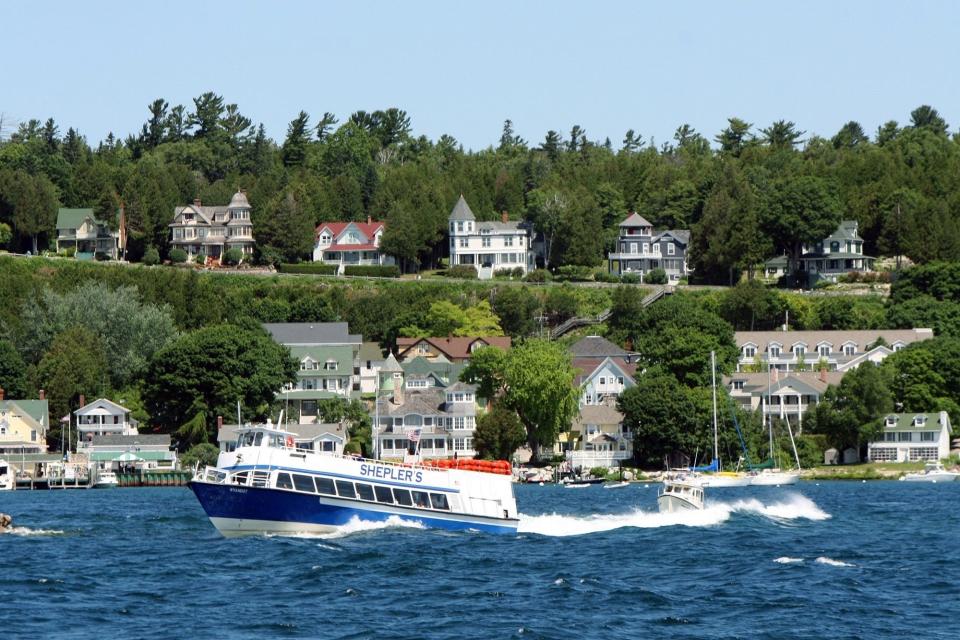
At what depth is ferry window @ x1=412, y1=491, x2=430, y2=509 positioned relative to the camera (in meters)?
72.2

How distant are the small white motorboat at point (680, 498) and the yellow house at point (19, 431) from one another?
64.5 meters

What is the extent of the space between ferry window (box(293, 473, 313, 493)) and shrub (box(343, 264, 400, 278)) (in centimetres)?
11543

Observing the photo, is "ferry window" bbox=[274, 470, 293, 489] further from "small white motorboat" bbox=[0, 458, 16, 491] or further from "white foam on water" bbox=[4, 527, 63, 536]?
"small white motorboat" bbox=[0, 458, 16, 491]

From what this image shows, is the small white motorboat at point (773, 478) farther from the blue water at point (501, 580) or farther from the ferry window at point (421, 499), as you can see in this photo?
the ferry window at point (421, 499)

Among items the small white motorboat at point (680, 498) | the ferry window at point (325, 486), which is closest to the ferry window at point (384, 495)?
the ferry window at point (325, 486)

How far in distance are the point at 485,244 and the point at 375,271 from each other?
539 inches

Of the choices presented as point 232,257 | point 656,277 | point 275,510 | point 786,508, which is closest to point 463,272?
point 656,277

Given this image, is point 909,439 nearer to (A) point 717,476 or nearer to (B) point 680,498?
(A) point 717,476

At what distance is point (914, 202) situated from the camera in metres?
186

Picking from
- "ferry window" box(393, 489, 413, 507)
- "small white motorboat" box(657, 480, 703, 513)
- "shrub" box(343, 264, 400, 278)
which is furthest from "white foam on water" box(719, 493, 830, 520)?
"shrub" box(343, 264, 400, 278)

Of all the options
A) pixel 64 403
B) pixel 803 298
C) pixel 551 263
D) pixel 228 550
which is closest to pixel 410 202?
pixel 551 263

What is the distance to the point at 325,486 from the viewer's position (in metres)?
70.4

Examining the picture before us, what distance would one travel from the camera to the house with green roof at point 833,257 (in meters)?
184

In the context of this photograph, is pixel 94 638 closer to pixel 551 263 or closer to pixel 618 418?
pixel 618 418
